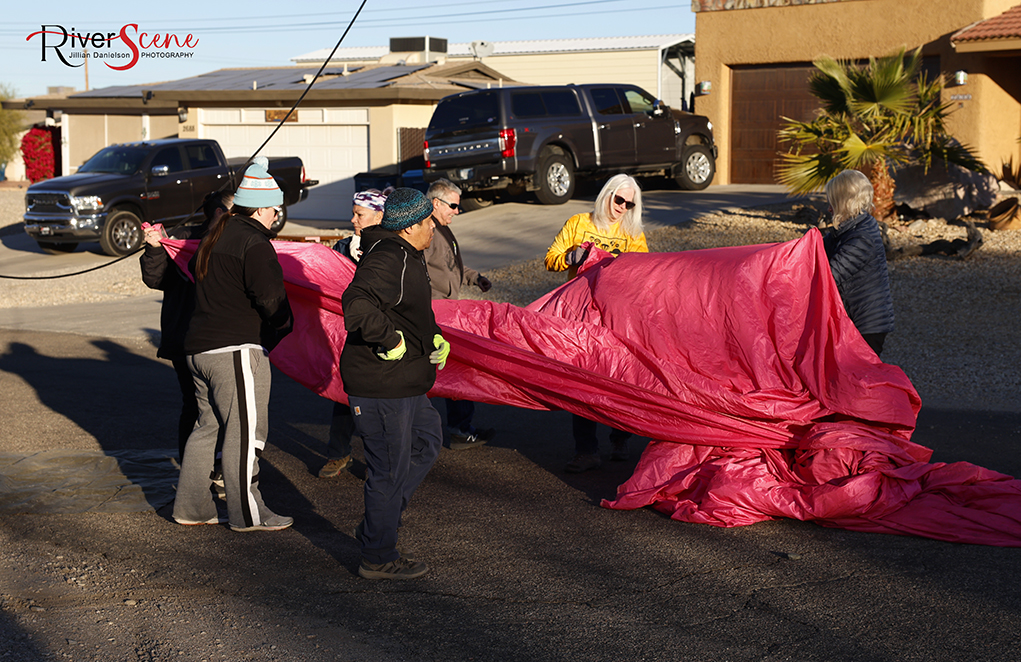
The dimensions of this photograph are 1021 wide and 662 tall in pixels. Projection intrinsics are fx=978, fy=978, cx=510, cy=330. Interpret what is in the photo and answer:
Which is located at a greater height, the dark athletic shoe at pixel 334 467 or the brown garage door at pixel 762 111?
the brown garage door at pixel 762 111

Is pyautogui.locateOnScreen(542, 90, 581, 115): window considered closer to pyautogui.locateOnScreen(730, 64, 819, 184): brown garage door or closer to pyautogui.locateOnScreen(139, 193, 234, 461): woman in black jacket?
pyautogui.locateOnScreen(730, 64, 819, 184): brown garage door

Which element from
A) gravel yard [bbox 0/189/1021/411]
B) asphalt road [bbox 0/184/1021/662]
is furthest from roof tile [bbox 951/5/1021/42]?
asphalt road [bbox 0/184/1021/662]

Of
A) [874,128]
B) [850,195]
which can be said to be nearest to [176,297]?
[850,195]

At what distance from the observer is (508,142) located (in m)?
17.3

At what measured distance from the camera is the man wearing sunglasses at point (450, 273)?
6.42 meters

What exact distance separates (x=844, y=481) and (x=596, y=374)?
1.42 m

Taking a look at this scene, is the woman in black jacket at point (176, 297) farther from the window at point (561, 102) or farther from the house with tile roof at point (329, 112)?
the house with tile roof at point (329, 112)

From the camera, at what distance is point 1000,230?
14516 mm

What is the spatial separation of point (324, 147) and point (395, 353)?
68.5ft

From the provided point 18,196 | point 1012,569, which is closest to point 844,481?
point 1012,569

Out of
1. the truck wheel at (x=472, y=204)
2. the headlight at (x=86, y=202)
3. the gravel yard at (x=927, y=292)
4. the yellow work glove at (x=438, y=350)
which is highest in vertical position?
the headlight at (x=86, y=202)

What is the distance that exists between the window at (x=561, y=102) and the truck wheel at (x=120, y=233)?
7985mm

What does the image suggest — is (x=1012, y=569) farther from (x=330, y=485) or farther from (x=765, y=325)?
(x=330, y=485)

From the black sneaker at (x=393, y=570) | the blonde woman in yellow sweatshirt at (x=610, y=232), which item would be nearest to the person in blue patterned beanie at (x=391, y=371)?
the black sneaker at (x=393, y=570)
